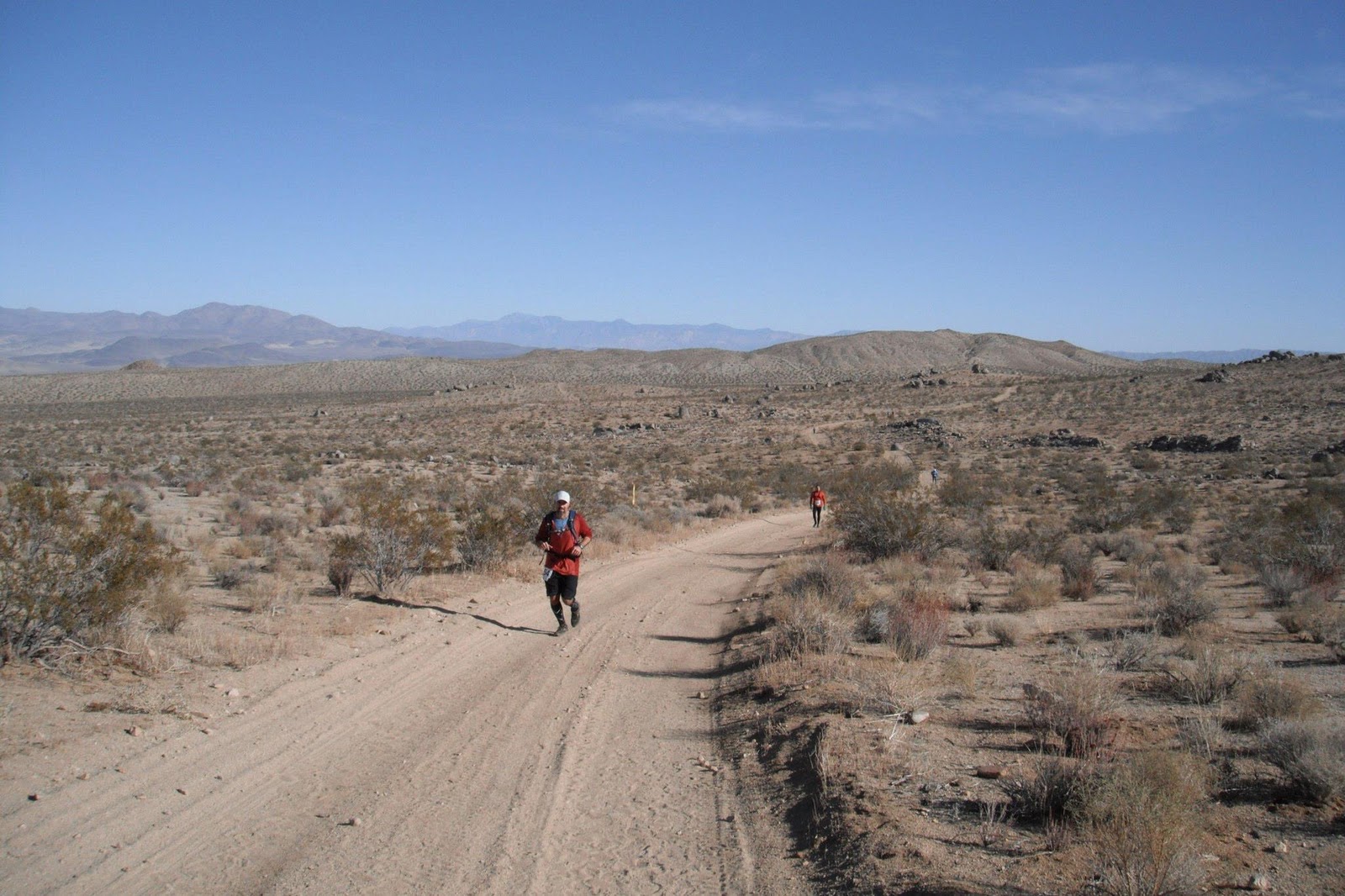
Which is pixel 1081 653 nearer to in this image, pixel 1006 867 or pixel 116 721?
pixel 1006 867

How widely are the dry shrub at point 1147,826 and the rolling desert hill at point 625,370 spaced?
9688 cm

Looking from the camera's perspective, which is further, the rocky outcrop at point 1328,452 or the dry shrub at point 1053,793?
the rocky outcrop at point 1328,452

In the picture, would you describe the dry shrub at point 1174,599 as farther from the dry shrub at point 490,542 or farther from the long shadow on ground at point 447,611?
the dry shrub at point 490,542

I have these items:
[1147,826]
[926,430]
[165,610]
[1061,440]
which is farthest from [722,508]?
[926,430]

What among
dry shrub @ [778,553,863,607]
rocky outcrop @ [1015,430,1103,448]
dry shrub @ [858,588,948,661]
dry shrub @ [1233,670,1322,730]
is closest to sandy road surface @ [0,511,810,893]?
dry shrub @ [858,588,948,661]

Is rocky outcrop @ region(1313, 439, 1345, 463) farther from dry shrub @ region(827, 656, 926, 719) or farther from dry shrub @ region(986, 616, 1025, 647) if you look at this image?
dry shrub @ region(827, 656, 926, 719)

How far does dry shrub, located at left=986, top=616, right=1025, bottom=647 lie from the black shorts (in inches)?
203

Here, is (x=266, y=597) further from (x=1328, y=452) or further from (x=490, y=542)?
(x=1328, y=452)

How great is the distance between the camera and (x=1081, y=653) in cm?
966

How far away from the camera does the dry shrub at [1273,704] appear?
6832mm

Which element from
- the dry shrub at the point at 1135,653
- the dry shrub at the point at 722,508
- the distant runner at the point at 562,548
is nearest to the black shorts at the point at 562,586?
the distant runner at the point at 562,548

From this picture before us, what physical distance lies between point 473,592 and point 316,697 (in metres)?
5.19

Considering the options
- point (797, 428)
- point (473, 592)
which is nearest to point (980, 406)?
point (797, 428)

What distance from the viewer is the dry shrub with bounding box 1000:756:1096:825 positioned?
17.3 feet
